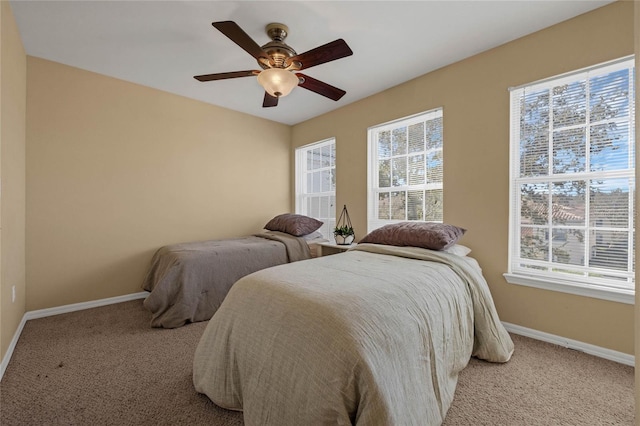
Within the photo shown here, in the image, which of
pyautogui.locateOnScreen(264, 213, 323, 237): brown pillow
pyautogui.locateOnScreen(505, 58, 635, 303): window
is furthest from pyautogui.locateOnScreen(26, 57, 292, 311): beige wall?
pyautogui.locateOnScreen(505, 58, 635, 303): window

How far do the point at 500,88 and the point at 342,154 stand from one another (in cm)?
191

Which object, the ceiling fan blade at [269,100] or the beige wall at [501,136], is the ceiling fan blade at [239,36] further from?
the beige wall at [501,136]

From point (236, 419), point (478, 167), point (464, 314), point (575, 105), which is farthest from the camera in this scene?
point (478, 167)

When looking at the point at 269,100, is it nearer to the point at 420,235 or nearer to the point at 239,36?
the point at 239,36

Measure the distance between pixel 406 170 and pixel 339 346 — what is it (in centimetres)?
255

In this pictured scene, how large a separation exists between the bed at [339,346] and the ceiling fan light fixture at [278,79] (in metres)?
1.31

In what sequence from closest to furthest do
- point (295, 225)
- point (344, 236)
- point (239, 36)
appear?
point (239, 36) < point (344, 236) < point (295, 225)

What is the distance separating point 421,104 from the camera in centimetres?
296

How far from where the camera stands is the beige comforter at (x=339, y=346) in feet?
3.36

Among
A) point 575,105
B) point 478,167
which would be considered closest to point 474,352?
point 478,167

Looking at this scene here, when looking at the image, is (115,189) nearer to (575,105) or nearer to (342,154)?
(342,154)

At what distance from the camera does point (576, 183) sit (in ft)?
6.88

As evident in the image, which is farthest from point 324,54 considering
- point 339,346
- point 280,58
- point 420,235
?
point 339,346

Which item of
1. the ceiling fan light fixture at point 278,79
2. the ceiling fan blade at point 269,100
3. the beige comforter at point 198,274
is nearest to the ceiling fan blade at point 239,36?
the ceiling fan light fixture at point 278,79
